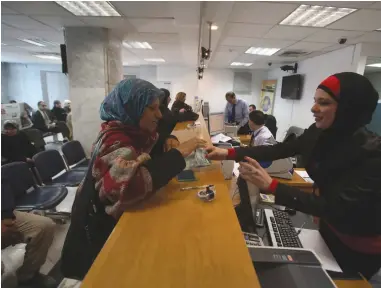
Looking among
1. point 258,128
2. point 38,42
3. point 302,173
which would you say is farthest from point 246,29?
point 38,42

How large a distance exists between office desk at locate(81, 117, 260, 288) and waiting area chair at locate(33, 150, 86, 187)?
207 centimetres

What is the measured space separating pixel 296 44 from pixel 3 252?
5317mm

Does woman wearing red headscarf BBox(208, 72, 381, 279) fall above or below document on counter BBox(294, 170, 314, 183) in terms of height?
above

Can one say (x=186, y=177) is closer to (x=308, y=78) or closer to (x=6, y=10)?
(x=6, y=10)

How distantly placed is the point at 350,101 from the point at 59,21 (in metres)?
4.05

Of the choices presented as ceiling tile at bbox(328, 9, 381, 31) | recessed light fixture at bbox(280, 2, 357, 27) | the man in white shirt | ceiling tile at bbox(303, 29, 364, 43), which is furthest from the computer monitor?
ceiling tile at bbox(303, 29, 364, 43)

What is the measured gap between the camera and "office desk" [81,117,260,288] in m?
0.56

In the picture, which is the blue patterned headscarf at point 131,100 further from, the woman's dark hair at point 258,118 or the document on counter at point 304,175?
the woman's dark hair at point 258,118

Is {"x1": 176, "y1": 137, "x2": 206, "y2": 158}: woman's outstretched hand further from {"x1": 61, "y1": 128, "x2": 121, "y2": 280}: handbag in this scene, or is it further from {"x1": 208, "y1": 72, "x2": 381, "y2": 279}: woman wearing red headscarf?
{"x1": 61, "y1": 128, "x2": 121, "y2": 280}: handbag

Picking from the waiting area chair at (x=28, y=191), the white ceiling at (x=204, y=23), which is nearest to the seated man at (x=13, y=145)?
the waiting area chair at (x=28, y=191)

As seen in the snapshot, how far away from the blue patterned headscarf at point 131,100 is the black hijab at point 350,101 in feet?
2.72

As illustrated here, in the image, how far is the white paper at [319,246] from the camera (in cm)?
101

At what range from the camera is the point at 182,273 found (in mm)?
586

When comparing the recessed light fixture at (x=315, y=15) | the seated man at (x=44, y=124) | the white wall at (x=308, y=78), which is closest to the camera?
the recessed light fixture at (x=315, y=15)
